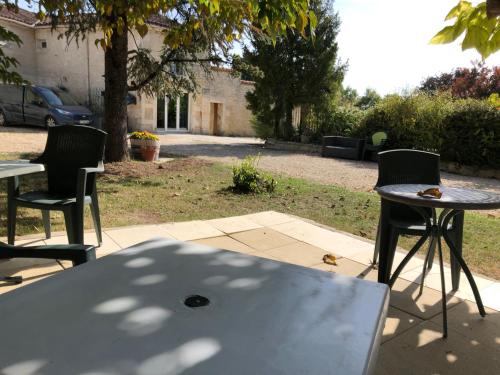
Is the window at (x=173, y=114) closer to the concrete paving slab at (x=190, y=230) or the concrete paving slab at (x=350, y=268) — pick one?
the concrete paving slab at (x=190, y=230)

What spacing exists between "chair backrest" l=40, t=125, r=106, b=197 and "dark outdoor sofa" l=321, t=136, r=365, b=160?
452 inches

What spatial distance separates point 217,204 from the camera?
579cm

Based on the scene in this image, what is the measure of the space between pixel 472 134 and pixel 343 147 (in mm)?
4277

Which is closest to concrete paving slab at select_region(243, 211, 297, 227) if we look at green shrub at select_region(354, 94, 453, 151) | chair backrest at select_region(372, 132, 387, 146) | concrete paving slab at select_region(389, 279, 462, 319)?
concrete paving slab at select_region(389, 279, 462, 319)

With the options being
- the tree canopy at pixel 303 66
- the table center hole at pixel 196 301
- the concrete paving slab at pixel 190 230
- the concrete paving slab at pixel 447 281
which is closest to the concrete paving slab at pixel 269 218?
the concrete paving slab at pixel 190 230

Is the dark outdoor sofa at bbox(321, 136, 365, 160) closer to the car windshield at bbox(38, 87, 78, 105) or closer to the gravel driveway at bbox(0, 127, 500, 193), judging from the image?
the gravel driveway at bbox(0, 127, 500, 193)

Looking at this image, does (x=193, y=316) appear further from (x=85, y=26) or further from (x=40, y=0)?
(x=85, y=26)

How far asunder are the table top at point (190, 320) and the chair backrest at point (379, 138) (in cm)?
1311

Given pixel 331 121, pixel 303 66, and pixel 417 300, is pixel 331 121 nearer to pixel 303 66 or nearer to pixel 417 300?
pixel 303 66

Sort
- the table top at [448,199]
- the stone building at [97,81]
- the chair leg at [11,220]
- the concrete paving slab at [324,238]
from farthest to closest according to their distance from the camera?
the stone building at [97,81] → the concrete paving slab at [324,238] → the chair leg at [11,220] → the table top at [448,199]

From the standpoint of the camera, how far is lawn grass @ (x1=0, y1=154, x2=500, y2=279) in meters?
4.44

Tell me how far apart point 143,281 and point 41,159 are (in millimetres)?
3034

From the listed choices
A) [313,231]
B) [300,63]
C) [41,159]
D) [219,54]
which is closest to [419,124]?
[300,63]

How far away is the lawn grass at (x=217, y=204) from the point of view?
14.6 ft
